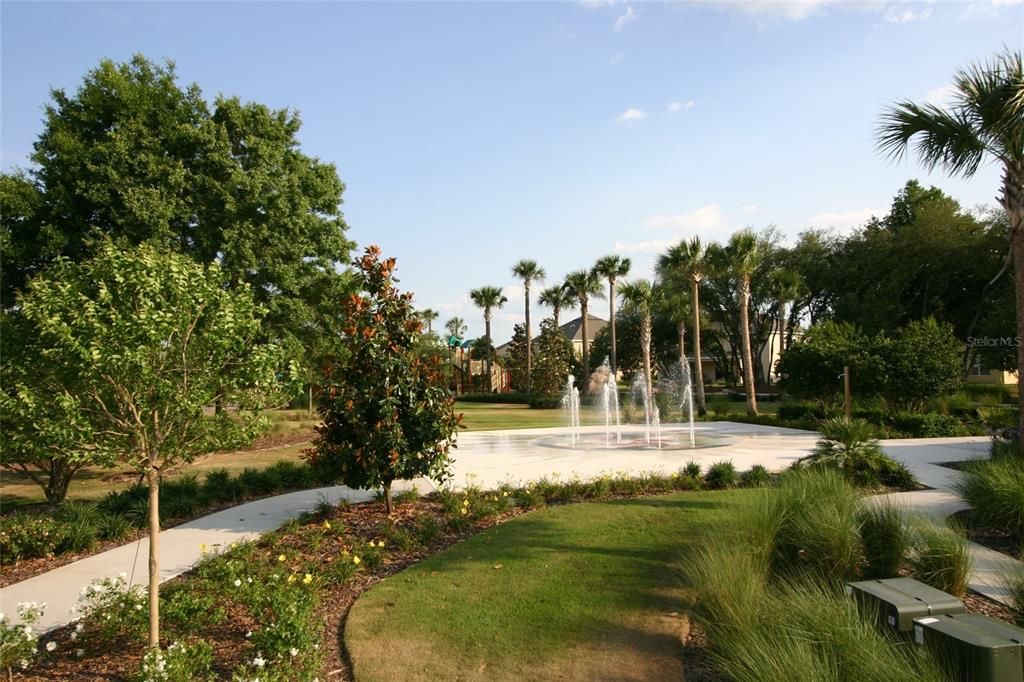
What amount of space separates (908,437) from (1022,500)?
1281cm

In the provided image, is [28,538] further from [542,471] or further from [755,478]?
[755,478]

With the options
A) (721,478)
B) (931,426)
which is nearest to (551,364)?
(931,426)

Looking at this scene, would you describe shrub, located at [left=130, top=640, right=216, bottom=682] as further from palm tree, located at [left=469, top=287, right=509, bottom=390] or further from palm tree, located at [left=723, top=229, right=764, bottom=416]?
palm tree, located at [left=469, top=287, right=509, bottom=390]

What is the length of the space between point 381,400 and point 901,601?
5699mm

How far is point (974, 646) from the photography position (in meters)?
3.32

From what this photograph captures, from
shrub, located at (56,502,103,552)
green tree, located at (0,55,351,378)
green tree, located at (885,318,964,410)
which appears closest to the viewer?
shrub, located at (56,502,103,552)

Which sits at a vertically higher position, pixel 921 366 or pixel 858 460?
pixel 921 366

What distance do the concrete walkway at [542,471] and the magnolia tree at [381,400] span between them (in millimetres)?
1400

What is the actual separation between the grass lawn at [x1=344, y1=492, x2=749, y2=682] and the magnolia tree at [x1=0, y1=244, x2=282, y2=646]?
177cm

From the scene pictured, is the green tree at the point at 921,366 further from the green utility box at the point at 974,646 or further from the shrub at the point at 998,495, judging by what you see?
the green utility box at the point at 974,646

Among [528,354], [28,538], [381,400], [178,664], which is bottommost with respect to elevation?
[178,664]

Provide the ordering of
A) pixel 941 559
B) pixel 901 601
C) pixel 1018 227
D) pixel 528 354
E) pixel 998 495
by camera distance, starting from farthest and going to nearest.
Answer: pixel 528 354 → pixel 1018 227 → pixel 998 495 → pixel 941 559 → pixel 901 601

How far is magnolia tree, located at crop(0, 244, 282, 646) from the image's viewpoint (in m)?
4.33

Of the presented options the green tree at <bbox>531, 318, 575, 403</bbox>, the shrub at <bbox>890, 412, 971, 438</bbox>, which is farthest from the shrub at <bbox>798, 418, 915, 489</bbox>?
the green tree at <bbox>531, 318, 575, 403</bbox>
